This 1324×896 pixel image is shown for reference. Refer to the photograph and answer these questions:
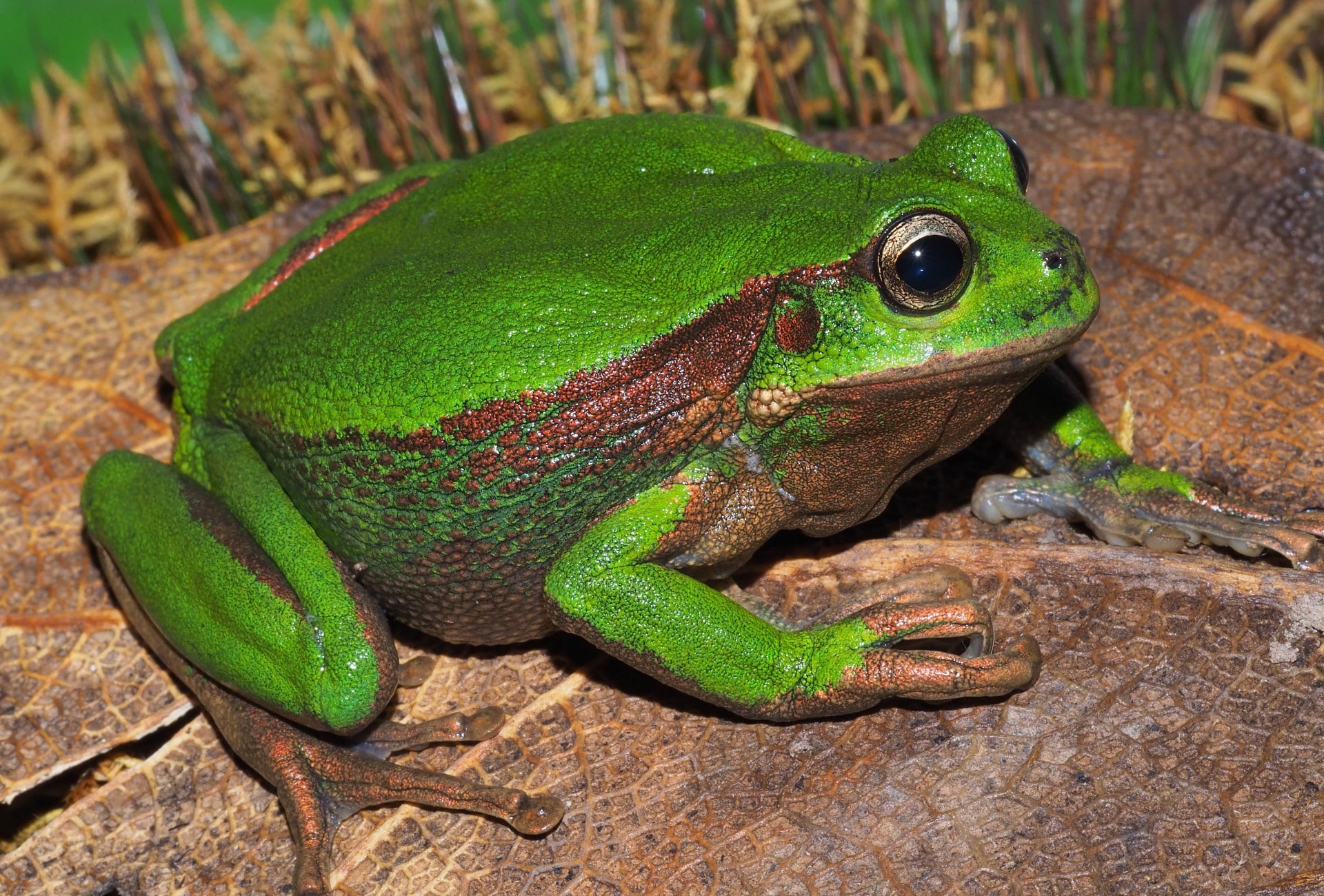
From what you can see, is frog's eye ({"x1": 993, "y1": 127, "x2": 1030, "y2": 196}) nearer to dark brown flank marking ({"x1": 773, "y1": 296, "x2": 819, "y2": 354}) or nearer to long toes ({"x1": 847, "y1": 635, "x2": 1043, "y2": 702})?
dark brown flank marking ({"x1": 773, "y1": 296, "x2": 819, "y2": 354})

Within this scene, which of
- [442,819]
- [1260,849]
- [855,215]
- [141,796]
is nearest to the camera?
[1260,849]

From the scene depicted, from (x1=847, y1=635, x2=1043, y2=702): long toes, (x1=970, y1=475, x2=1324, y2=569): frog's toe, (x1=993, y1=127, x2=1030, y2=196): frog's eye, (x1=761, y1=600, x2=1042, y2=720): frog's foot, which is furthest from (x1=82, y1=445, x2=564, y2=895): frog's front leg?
(x1=993, y1=127, x2=1030, y2=196): frog's eye

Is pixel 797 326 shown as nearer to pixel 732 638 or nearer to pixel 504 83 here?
pixel 732 638

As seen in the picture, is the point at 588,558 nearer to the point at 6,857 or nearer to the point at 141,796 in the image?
the point at 141,796

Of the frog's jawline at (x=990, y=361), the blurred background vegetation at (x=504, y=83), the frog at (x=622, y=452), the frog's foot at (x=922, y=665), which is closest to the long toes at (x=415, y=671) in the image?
the frog at (x=622, y=452)

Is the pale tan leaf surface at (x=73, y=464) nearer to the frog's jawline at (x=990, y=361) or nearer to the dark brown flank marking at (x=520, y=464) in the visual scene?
the dark brown flank marking at (x=520, y=464)

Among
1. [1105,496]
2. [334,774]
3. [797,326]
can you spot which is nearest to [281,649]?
[334,774]

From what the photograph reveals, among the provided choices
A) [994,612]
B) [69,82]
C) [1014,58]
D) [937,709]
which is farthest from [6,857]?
[1014,58]
